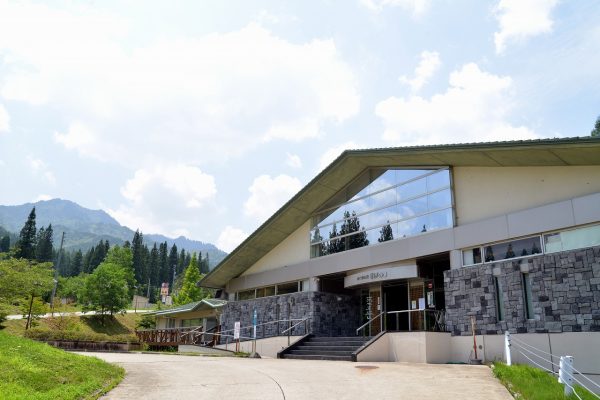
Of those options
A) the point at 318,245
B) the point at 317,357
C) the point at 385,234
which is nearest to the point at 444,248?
the point at 385,234

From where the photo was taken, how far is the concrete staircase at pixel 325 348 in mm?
17281

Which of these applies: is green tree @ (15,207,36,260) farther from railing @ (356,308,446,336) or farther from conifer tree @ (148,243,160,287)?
railing @ (356,308,446,336)

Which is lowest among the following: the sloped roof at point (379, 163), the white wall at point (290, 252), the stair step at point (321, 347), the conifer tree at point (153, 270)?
the stair step at point (321, 347)

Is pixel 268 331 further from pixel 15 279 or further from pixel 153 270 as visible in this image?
pixel 153 270

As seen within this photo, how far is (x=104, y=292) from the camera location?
53812 millimetres

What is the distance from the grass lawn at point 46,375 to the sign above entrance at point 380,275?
11.3 m

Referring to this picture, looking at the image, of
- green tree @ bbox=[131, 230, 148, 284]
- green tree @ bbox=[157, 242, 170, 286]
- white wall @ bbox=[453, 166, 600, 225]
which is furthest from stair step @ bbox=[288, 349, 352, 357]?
green tree @ bbox=[157, 242, 170, 286]

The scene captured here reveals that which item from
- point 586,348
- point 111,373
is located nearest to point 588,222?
point 586,348

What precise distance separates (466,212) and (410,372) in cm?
724

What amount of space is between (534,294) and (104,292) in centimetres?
4980

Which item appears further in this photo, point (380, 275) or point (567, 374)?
point (380, 275)

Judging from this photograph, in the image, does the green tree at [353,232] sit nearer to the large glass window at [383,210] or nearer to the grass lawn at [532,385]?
the large glass window at [383,210]

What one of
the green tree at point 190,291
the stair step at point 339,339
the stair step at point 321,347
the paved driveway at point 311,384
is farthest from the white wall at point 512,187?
the green tree at point 190,291

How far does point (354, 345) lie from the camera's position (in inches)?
699
